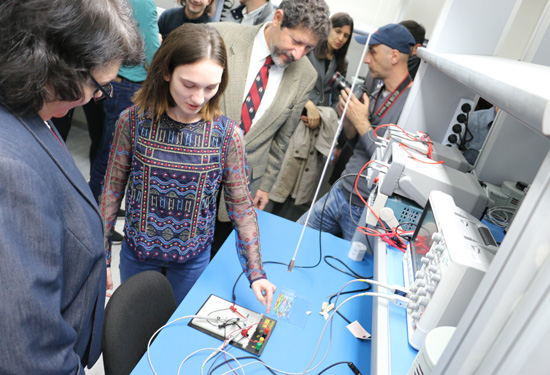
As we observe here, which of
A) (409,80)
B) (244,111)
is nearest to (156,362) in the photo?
(244,111)

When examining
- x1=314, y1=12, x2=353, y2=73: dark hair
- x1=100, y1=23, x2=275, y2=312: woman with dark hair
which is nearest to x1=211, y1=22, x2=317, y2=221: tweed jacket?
x1=100, y1=23, x2=275, y2=312: woman with dark hair

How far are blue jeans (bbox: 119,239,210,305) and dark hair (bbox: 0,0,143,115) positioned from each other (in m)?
0.78

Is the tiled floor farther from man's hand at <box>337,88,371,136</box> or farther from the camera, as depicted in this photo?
the camera

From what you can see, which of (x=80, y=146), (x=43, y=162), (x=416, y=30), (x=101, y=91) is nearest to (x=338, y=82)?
(x=416, y=30)

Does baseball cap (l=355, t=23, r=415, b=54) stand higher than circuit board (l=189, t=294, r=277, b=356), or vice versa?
baseball cap (l=355, t=23, r=415, b=54)

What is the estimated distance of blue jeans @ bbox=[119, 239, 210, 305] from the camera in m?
Result: 1.28

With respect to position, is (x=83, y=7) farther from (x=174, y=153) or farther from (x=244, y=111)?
(x=244, y=111)

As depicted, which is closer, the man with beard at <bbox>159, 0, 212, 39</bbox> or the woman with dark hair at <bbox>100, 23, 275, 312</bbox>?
the woman with dark hair at <bbox>100, 23, 275, 312</bbox>

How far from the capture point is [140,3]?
1965mm

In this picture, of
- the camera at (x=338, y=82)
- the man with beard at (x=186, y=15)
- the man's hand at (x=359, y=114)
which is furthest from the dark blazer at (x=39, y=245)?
the camera at (x=338, y=82)

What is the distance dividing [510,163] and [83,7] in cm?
175

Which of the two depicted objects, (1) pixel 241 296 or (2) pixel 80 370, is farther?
(1) pixel 241 296

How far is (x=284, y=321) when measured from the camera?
45.7 inches

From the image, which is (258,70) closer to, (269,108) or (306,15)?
(269,108)
